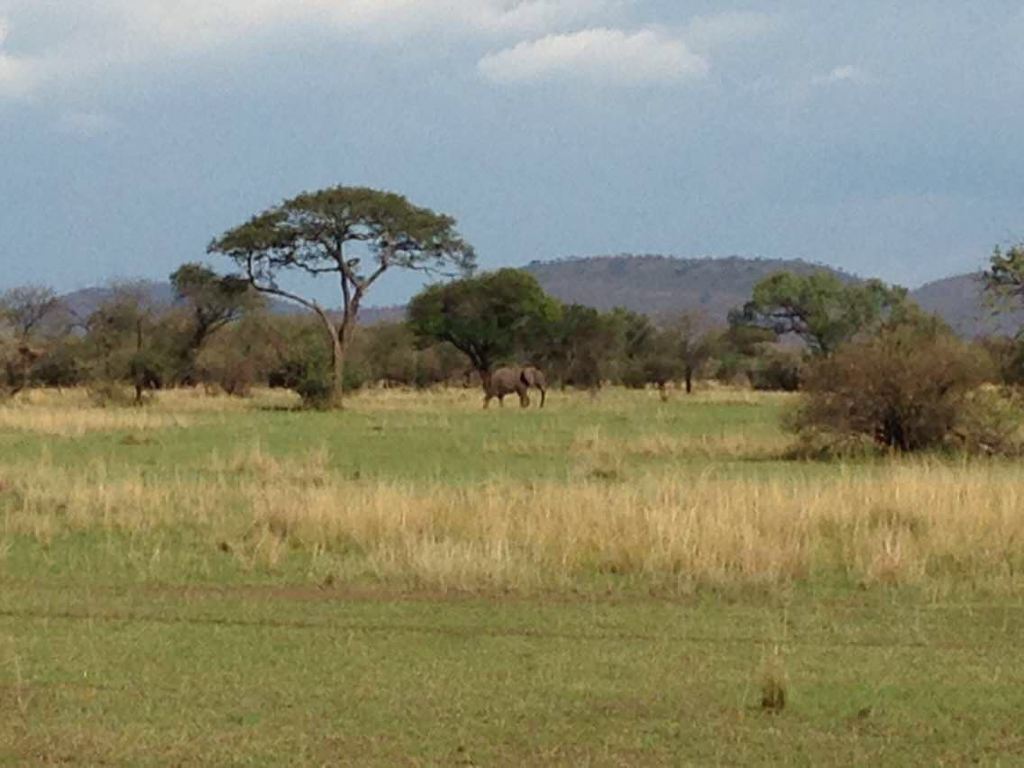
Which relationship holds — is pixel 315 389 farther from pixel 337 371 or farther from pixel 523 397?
pixel 523 397

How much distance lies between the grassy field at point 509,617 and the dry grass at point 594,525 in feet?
0.14

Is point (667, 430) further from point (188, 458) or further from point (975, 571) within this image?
point (975, 571)

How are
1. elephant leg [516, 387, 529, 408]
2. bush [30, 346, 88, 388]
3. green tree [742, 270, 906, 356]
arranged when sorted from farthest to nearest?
green tree [742, 270, 906, 356] → bush [30, 346, 88, 388] → elephant leg [516, 387, 529, 408]

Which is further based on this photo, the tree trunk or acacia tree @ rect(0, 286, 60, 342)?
acacia tree @ rect(0, 286, 60, 342)

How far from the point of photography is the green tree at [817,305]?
72.6m

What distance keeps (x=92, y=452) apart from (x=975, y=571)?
1694cm

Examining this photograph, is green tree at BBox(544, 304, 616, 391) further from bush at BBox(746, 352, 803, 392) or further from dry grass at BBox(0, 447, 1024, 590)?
dry grass at BBox(0, 447, 1024, 590)

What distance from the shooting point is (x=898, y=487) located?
49.9 feet

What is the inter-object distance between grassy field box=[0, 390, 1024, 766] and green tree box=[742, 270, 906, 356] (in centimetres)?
5328

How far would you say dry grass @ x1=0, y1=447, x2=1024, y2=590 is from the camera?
38.3 feet

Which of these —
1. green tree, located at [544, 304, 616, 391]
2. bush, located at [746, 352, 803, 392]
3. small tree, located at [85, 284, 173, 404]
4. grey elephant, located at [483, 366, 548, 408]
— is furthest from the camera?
green tree, located at [544, 304, 616, 391]

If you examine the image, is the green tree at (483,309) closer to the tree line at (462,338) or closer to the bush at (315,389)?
the tree line at (462,338)

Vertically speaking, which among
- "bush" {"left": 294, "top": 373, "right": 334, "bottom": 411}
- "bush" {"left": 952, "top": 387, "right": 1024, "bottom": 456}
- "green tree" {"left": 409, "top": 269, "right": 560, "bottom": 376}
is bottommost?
"bush" {"left": 952, "top": 387, "right": 1024, "bottom": 456}

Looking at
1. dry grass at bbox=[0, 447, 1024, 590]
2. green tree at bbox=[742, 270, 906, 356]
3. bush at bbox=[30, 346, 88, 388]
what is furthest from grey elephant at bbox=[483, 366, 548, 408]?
dry grass at bbox=[0, 447, 1024, 590]
